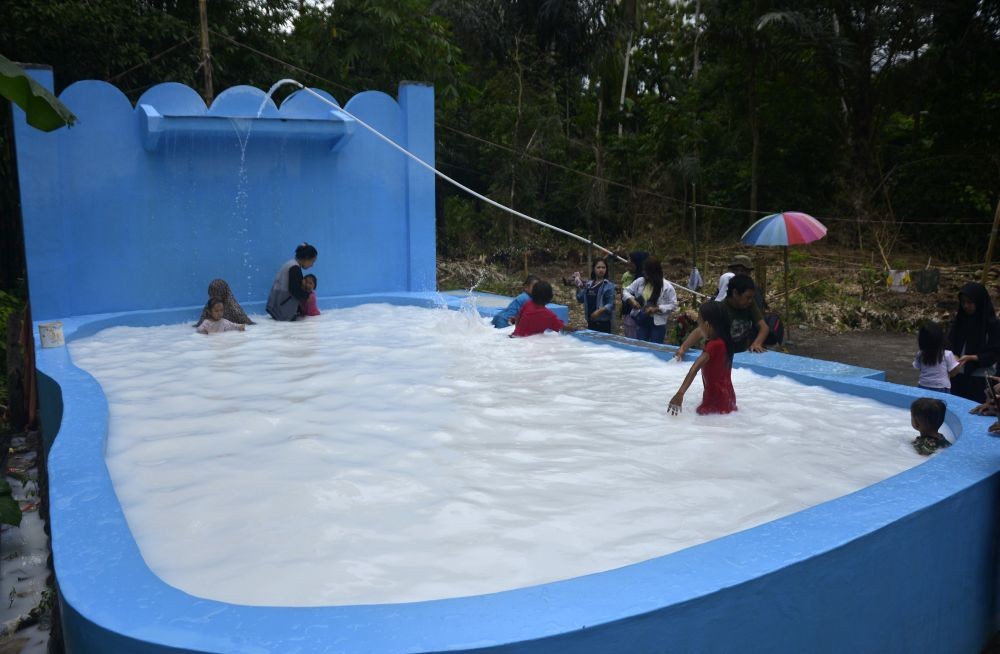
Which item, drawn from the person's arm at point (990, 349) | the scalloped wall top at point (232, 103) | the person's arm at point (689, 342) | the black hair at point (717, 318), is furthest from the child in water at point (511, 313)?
the person's arm at point (990, 349)

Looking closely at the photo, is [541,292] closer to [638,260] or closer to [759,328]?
[638,260]

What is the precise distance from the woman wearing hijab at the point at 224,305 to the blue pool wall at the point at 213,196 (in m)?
1.32

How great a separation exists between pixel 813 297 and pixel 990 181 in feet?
22.1

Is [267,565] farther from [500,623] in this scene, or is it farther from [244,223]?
[244,223]

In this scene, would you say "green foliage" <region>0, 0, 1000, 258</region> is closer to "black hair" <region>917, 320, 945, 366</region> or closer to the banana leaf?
"black hair" <region>917, 320, 945, 366</region>

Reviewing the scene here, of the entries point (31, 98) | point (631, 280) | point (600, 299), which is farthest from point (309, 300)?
point (31, 98)

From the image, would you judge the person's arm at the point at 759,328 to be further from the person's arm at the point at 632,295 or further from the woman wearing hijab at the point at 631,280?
the woman wearing hijab at the point at 631,280

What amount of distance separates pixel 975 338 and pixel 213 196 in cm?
923

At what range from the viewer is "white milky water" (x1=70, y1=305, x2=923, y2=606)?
11.5 ft

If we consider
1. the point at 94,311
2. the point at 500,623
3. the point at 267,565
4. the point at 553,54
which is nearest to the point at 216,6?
the point at 94,311

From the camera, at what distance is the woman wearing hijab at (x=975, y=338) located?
5.85 meters

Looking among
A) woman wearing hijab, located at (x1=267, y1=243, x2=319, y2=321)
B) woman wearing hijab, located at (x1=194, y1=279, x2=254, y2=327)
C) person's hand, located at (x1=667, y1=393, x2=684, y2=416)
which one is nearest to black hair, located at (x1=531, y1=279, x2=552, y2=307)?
person's hand, located at (x1=667, y1=393, x2=684, y2=416)

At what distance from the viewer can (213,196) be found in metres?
11.0

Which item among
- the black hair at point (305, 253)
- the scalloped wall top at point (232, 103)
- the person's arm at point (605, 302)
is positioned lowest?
the person's arm at point (605, 302)
